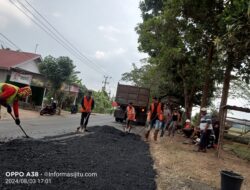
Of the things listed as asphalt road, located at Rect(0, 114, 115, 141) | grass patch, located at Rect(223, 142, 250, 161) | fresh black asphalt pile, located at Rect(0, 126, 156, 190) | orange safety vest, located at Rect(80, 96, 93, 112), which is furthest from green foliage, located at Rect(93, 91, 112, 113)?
fresh black asphalt pile, located at Rect(0, 126, 156, 190)

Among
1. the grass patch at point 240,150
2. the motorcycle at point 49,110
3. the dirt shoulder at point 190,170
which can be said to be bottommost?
the dirt shoulder at point 190,170

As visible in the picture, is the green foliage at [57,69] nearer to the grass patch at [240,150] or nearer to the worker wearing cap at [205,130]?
the grass patch at [240,150]

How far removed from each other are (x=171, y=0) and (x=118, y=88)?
10622 millimetres

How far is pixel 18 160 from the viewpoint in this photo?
657 cm

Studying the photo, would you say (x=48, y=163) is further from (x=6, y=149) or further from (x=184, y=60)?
(x=184, y=60)

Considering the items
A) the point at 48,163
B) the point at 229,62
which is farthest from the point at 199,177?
the point at 229,62

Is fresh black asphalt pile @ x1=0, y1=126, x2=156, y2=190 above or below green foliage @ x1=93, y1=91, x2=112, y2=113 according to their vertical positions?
below

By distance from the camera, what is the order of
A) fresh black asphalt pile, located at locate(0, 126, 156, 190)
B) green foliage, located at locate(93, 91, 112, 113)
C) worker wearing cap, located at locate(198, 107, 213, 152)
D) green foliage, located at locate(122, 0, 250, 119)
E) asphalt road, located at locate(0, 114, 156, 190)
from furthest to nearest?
green foliage, located at locate(93, 91, 112, 113), green foliage, located at locate(122, 0, 250, 119), worker wearing cap, located at locate(198, 107, 213, 152), fresh black asphalt pile, located at locate(0, 126, 156, 190), asphalt road, located at locate(0, 114, 156, 190)

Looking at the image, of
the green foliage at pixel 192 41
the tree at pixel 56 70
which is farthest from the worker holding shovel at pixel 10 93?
the tree at pixel 56 70

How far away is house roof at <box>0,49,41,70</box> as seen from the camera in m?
30.2

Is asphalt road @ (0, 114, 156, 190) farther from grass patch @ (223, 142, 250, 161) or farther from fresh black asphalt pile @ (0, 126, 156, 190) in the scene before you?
grass patch @ (223, 142, 250, 161)

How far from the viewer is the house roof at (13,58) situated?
3018 centimetres

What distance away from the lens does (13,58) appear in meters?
32.8

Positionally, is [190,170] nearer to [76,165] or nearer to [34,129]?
[76,165]
